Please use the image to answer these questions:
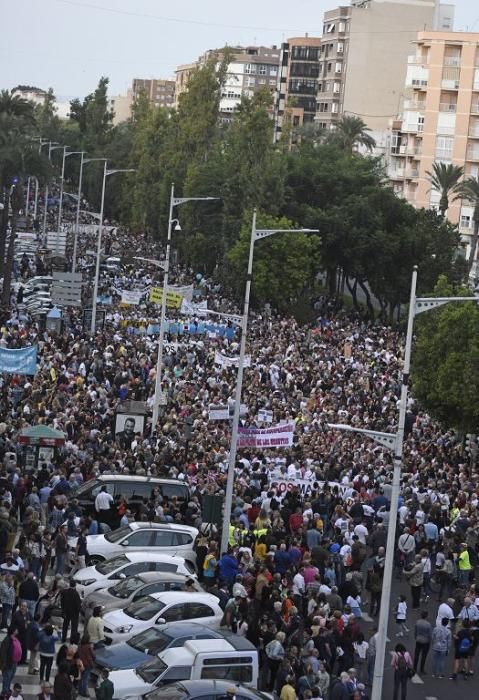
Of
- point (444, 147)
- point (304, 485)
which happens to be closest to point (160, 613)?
point (304, 485)

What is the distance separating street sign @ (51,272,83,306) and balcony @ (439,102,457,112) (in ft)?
145

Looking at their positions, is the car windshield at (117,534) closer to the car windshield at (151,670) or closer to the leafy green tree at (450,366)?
the car windshield at (151,670)

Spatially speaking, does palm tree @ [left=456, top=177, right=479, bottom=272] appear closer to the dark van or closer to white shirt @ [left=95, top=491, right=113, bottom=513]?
the dark van

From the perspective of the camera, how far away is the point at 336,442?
120ft

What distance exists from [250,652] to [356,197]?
57.2 m

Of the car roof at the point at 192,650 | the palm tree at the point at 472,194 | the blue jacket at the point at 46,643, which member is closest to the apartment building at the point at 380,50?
the palm tree at the point at 472,194

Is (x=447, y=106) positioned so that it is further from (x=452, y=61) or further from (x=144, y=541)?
(x=144, y=541)

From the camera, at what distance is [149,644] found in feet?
65.8

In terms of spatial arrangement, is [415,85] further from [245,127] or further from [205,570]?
[205,570]

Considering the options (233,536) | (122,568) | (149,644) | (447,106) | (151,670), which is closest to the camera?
(151,670)

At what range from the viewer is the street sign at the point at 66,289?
5597 cm

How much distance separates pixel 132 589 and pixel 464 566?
24.6 ft

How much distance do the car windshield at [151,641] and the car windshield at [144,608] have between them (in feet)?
3.14

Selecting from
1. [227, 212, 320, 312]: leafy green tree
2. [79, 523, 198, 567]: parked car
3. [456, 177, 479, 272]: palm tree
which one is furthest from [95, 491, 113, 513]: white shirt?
[456, 177, 479, 272]: palm tree
